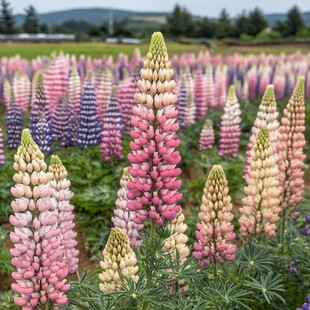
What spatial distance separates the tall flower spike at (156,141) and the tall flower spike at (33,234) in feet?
2.14

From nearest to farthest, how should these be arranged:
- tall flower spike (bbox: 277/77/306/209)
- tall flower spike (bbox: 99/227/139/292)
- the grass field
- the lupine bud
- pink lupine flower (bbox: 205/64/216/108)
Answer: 1. tall flower spike (bbox: 99/227/139/292)
2. the lupine bud
3. tall flower spike (bbox: 277/77/306/209)
4. pink lupine flower (bbox: 205/64/216/108)
5. the grass field

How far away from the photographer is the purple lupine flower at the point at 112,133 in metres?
8.68

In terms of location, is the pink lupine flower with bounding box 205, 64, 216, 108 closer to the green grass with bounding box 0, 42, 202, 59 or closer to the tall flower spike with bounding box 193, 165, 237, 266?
the tall flower spike with bounding box 193, 165, 237, 266

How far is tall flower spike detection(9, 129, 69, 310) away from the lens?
339 centimetres

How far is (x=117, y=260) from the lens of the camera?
4074mm

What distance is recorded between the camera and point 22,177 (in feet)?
11.1

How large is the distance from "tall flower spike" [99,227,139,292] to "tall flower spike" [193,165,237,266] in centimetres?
69

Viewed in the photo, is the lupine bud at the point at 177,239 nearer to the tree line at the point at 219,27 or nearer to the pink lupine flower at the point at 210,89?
the pink lupine flower at the point at 210,89

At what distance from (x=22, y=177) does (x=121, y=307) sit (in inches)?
47.3

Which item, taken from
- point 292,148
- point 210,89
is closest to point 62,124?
point 292,148

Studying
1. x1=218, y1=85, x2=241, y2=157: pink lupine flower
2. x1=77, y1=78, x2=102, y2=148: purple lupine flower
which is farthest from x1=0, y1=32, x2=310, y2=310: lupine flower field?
x1=218, y1=85, x2=241, y2=157: pink lupine flower

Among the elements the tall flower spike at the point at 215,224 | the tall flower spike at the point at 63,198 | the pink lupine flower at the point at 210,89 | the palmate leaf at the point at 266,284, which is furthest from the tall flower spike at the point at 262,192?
the pink lupine flower at the point at 210,89

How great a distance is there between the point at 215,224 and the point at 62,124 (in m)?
5.34

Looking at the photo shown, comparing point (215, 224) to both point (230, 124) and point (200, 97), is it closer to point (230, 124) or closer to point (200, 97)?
point (230, 124)
